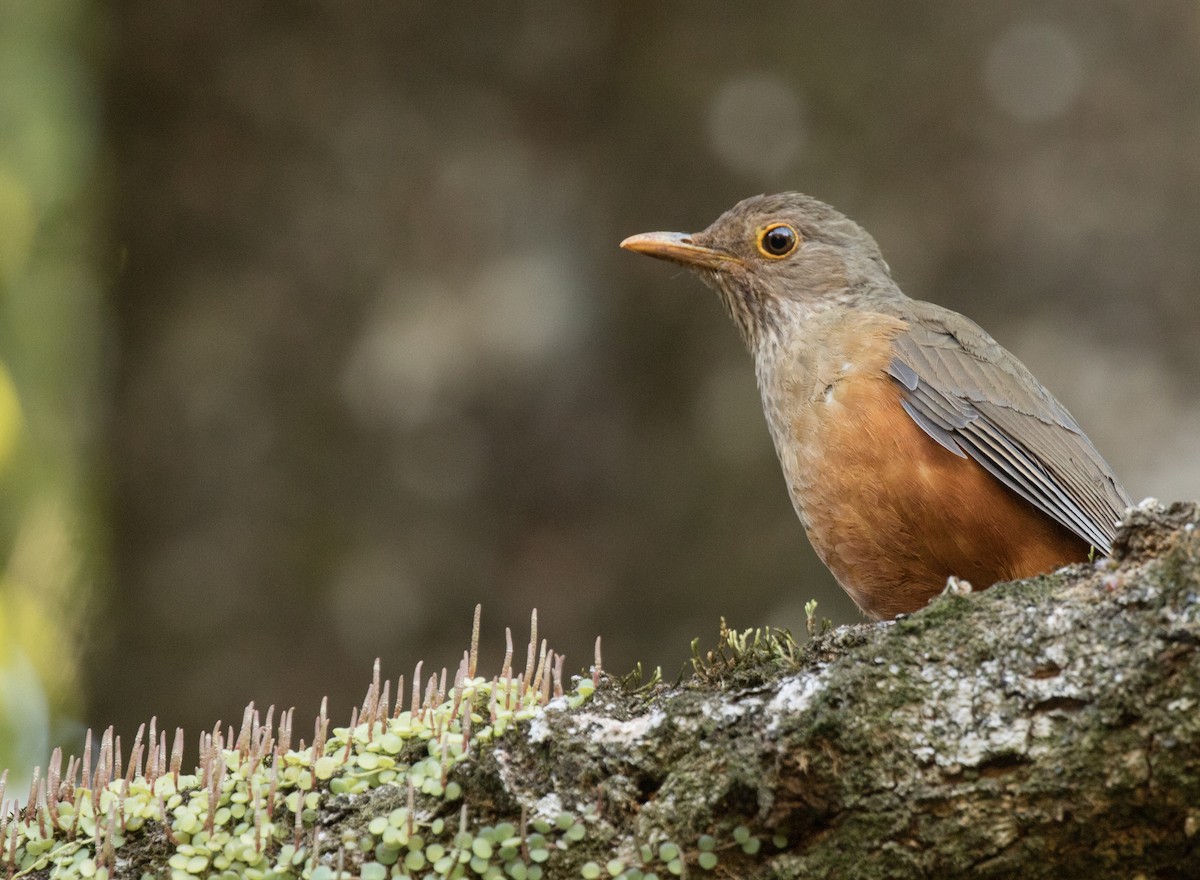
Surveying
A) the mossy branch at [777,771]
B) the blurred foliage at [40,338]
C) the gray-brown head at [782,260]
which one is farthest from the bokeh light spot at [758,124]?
the mossy branch at [777,771]

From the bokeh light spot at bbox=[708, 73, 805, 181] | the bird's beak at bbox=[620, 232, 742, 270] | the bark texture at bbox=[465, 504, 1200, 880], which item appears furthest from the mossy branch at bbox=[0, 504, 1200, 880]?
the bokeh light spot at bbox=[708, 73, 805, 181]

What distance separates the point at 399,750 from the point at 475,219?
118 inches

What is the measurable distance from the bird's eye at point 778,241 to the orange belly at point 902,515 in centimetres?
132

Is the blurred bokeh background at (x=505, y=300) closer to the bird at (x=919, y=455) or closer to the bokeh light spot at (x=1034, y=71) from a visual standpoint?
the bokeh light spot at (x=1034, y=71)

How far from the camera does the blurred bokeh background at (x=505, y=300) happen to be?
487cm

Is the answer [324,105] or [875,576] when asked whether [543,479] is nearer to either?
[875,576]

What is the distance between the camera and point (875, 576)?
4078 millimetres

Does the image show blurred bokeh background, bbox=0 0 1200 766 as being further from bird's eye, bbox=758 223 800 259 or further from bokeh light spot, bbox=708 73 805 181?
bird's eye, bbox=758 223 800 259

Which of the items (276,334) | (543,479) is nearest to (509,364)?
(543,479)

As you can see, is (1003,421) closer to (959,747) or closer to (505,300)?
(505,300)

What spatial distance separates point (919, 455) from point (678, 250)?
156 centimetres

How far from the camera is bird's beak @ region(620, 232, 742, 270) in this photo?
4996 millimetres

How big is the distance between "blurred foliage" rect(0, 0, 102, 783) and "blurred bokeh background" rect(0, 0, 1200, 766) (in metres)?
0.05

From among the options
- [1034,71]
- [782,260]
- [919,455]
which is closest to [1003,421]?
[919,455]
